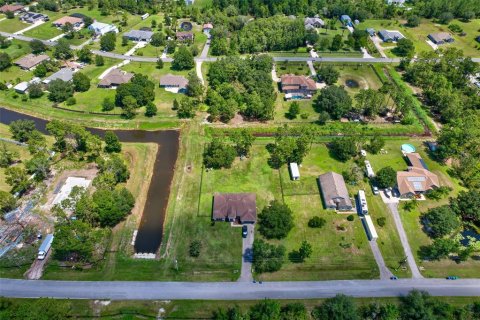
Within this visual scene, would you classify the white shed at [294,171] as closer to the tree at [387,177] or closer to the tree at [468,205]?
the tree at [387,177]

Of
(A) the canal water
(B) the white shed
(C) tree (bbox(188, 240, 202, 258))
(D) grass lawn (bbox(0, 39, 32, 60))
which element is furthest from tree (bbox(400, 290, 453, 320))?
(D) grass lawn (bbox(0, 39, 32, 60))

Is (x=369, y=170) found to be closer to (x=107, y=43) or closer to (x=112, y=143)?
(x=112, y=143)

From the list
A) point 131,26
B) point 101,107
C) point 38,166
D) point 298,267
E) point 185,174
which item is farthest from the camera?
point 131,26

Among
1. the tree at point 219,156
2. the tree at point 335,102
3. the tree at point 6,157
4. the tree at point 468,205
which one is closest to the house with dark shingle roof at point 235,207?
the tree at point 219,156

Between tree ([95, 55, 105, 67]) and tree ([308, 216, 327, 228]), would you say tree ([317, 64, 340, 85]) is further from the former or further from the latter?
tree ([95, 55, 105, 67])

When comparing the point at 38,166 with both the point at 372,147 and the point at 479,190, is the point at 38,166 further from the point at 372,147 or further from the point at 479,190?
the point at 479,190

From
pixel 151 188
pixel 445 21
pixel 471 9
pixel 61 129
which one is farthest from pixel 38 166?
pixel 471 9
